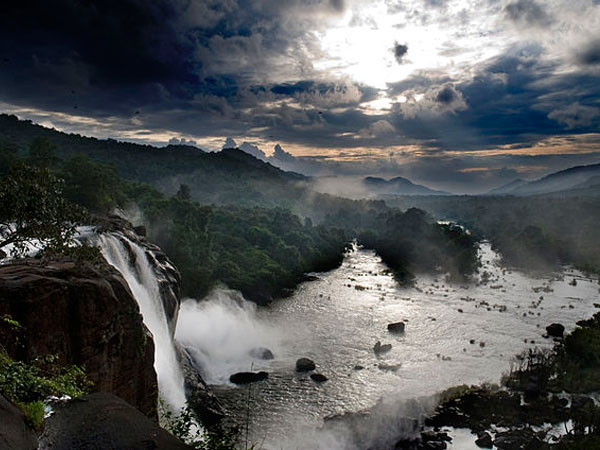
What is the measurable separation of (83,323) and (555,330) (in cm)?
5984

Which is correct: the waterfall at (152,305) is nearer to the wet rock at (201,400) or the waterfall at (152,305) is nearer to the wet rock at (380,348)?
the wet rock at (201,400)

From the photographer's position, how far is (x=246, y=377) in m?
40.6

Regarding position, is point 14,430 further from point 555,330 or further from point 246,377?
point 555,330

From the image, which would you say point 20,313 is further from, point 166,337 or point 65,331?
point 166,337

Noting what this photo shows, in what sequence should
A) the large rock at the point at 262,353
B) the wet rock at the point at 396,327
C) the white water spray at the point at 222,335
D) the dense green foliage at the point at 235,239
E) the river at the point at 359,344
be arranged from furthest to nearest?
the dense green foliage at the point at 235,239
the wet rock at the point at 396,327
the large rock at the point at 262,353
the white water spray at the point at 222,335
the river at the point at 359,344

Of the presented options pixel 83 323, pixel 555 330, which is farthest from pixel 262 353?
pixel 555 330

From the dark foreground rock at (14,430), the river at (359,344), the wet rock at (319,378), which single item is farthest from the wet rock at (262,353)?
the dark foreground rock at (14,430)

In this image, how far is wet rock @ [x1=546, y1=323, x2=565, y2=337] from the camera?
2159 inches

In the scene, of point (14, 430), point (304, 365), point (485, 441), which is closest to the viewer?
point (14, 430)

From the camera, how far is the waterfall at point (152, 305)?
29.6m

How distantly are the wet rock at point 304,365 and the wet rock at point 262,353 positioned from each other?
3.81 metres

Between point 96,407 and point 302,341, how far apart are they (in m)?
42.4

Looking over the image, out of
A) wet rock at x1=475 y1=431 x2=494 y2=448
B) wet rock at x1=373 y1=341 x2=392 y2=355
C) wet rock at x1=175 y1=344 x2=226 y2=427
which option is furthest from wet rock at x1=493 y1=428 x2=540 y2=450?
wet rock at x1=175 y1=344 x2=226 y2=427

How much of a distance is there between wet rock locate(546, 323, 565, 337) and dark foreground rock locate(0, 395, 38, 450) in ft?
205
